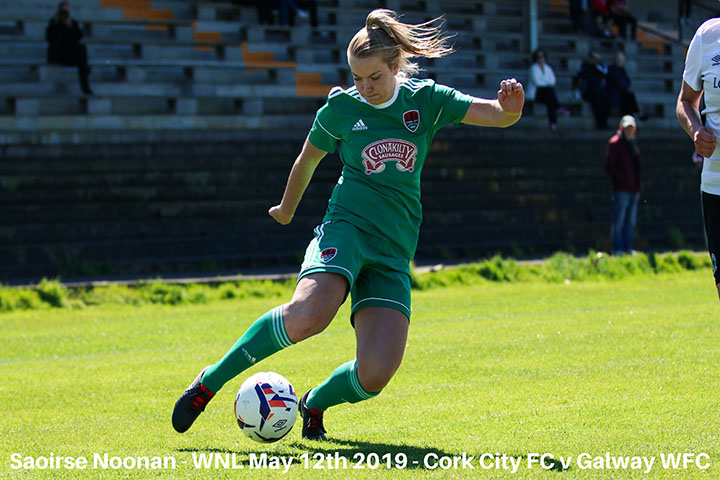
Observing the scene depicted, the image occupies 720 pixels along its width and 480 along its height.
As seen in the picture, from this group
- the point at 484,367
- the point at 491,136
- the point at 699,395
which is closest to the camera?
the point at 699,395

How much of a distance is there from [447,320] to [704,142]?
5.83 meters

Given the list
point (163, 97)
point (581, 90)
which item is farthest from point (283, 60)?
point (581, 90)

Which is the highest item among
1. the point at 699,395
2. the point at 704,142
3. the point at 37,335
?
the point at 704,142

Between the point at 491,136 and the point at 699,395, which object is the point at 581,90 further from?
the point at 699,395

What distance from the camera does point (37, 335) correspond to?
11.0m

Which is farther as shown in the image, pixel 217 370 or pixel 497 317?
pixel 497 317

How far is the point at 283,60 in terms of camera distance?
20.6 meters

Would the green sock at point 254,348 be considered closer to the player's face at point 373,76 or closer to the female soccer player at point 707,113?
the player's face at point 373,76

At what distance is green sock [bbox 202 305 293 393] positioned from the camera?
16.8 ft

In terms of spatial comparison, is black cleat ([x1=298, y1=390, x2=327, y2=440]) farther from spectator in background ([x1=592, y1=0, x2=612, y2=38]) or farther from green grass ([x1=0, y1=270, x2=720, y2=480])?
spectator in background ([x1=592, y1=0, x2=612, y2=38])

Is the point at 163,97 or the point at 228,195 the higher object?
the point at 163,97

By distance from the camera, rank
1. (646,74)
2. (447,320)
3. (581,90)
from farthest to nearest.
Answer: (646,74) → (581,90) → (447,320)

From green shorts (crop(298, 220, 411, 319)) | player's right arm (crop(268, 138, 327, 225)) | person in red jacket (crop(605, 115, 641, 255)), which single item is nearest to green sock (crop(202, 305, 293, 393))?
green shorts (crop(298, 220, 411, 319))

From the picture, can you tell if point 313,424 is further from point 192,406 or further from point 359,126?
point 359,126
